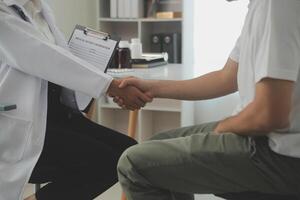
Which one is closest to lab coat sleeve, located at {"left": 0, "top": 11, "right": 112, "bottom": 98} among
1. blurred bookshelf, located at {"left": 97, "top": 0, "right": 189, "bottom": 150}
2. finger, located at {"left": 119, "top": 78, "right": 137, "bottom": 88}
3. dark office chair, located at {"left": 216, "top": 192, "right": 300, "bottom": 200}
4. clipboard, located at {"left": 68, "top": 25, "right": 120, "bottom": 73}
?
finger, located at {"left": 119, "top": 78, "right": 137, "bottom": 88}

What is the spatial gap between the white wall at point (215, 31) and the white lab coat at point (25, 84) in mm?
1393

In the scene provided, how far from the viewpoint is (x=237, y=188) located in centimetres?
108

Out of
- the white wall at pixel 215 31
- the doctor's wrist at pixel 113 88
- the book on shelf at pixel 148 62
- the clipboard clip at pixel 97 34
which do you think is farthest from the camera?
the white wall at pixel 215 31

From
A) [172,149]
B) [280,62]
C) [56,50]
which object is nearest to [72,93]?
[56,50]

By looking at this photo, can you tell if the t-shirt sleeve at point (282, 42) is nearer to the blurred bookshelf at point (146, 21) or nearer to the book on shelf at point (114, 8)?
the blurred bookshelf at point (146, 21)

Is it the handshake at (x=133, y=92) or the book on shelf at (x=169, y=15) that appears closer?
the handshake at (x=133, y=92)

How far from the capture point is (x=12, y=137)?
1.38m

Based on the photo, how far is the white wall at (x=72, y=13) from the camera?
2885 mm

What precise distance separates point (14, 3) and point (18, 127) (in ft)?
1.36

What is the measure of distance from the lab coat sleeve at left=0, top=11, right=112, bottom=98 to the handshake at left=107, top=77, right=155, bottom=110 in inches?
4.8

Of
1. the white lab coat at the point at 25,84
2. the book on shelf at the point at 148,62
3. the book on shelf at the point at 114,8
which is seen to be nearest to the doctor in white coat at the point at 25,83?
the white lab coat at the point at 25,84

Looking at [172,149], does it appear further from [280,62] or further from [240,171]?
[280,62]

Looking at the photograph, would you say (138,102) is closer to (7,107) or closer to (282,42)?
(7,107)

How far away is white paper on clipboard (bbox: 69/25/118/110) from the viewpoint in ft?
5.59
